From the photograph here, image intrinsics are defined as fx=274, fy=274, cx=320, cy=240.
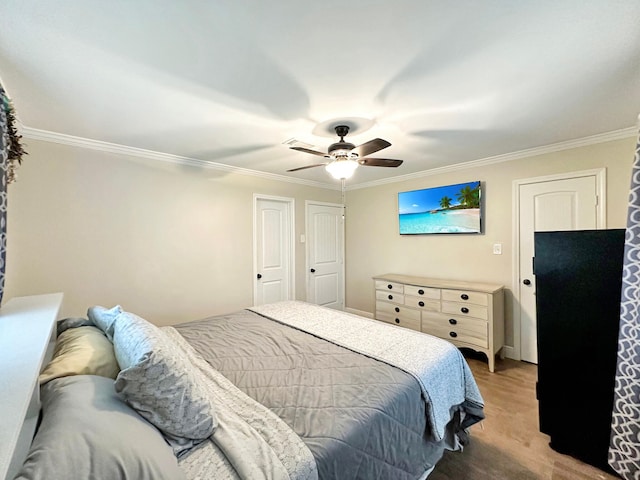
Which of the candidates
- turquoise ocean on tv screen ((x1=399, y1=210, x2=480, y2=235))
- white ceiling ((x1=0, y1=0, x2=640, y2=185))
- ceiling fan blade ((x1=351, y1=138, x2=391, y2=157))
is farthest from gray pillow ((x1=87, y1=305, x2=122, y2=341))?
turquoise ocean on tv screen ((x1=399, y1=210, x2=480, y2=235))

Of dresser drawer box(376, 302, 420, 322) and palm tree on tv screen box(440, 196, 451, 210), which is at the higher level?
palm tree on tv screen box(440, 196, 451, 210)

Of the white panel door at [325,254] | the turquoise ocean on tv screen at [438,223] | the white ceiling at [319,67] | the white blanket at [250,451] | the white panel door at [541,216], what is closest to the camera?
the white blanket at [250,451]

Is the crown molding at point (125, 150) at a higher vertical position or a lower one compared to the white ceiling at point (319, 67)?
lower

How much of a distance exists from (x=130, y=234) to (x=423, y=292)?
3.33 m

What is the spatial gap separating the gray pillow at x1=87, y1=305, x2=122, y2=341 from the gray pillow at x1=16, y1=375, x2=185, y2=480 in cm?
50

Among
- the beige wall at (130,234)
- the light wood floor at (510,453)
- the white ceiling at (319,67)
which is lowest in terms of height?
the light wood floor at (510,453)

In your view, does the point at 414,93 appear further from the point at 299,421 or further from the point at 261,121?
the point at 299,421

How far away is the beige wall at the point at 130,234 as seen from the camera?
92.4 inches

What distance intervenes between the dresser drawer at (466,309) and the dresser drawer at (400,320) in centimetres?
41

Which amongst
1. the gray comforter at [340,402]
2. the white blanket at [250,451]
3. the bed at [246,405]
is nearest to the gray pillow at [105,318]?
the bed at [246,405]

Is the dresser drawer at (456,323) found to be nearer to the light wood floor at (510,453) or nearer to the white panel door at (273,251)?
A: the light wood floor at (510,453)

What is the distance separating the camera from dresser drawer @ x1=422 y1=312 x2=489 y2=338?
9.57 feet

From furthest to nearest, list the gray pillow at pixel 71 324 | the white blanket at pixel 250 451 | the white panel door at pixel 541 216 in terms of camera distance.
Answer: the white panel door at pixel 541 216 < the gray pillow at pixel 71 324 < the white blanket at pixel 250 451

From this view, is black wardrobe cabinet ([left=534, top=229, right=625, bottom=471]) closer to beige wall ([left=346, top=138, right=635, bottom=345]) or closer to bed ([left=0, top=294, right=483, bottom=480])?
bed ([left=0, top=294, right=483, bottom=480])
